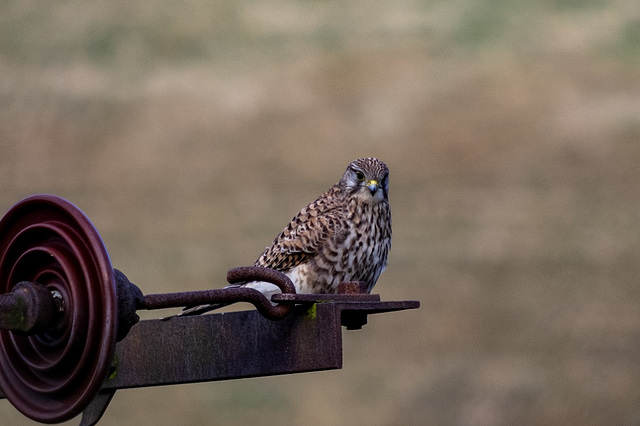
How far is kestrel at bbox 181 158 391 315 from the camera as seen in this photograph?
5.57 meters

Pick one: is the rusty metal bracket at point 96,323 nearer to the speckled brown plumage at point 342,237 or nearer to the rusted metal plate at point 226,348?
the rusted metal plate at point 226,348

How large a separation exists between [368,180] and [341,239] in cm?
42

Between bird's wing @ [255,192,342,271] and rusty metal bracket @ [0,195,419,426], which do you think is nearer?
rusty metal bracket @ [0,195,419,426]

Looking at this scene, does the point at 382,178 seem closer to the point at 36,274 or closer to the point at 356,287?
the point at 356,287

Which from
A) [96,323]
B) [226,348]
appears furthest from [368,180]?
[96,323]

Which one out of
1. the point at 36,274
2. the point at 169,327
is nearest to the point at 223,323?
the point at 169,327

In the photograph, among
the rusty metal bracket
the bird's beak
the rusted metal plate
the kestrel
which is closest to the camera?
the rusty metal bracket

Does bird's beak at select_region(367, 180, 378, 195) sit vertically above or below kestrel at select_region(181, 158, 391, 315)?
above

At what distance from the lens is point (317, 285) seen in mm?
5527

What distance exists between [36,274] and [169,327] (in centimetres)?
69

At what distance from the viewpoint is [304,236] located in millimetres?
5688

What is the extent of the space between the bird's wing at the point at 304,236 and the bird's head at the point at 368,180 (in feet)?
0.48

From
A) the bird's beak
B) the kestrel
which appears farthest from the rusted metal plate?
the bird's beak

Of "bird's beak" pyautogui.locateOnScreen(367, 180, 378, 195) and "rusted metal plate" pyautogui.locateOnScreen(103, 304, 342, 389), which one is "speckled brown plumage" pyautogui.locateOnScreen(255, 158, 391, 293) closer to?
"bird's beak" pyautogui.locateOnScreen(367, 180, 378, 195)
